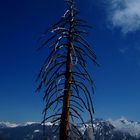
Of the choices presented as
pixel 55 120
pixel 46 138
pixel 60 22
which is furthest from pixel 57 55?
pixel 46 138

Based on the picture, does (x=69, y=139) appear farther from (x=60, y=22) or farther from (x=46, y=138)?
(x=60, y=22)

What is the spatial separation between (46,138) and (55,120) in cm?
127

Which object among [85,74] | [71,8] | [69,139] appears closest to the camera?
[69,139]

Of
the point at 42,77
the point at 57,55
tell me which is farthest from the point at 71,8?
the point at 42,77

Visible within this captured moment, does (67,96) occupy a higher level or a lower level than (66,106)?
higher

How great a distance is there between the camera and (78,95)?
34.6 feet

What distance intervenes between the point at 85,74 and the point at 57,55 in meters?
1.07

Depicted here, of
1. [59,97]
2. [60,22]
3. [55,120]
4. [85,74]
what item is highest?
[60,22]

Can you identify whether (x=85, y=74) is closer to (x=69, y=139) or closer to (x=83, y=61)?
(x=83, y=61)

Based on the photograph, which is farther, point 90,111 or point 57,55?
point 57,55

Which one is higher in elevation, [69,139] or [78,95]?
[78,95]

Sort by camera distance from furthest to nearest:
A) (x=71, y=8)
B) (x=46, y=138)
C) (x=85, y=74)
→ (x=71, y=8)
(x=85, y=74)
(x=46, y=138)

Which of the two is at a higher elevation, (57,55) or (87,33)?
(87,33)

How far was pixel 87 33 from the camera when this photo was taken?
11438 mm
